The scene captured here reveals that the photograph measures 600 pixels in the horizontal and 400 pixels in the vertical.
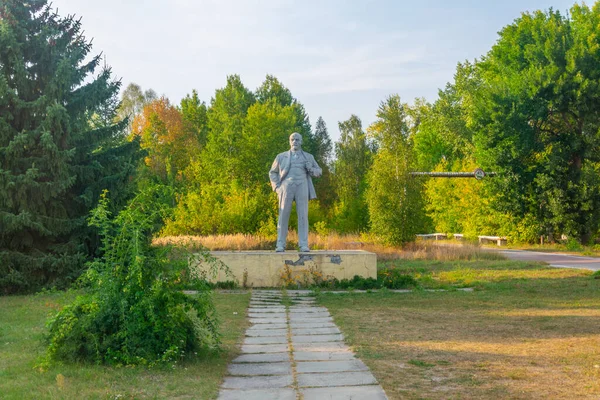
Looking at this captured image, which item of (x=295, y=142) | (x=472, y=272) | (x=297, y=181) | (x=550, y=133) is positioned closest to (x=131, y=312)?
(x=297, y=181)

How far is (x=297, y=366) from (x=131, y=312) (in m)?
1.73

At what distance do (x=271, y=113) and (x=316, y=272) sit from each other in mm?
27193

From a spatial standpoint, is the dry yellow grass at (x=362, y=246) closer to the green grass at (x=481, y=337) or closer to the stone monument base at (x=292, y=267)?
the stone monument base at (x=292, y=267)

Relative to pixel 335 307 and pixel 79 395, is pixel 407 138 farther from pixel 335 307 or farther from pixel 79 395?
pixel 79 395

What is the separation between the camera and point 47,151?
42.3ft

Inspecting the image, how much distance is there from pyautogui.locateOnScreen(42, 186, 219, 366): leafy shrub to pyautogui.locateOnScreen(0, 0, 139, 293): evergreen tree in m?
6.99

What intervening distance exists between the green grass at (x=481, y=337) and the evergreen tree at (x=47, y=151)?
231 inches

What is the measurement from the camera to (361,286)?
13.5 m

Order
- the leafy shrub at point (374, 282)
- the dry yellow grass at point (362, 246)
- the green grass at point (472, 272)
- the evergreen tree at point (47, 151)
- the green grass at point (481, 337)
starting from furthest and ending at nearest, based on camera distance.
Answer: the dry yellow grass at point (362, 246)
the green grass at point (472, 272)
the leafy shrub at point (374, 282)
the evergreen tree at point (47, 151)
the green grass at point (481, 337)

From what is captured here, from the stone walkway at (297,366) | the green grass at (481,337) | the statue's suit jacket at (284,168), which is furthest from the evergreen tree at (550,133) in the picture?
the stone walkway at (297,366)

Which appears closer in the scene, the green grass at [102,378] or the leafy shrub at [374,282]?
the green grass at [102,378]

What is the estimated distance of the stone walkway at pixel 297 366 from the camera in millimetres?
5021

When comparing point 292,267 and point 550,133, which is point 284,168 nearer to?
point 292,267

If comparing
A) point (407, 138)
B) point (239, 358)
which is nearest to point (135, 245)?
point (239, 358)
